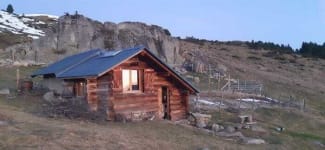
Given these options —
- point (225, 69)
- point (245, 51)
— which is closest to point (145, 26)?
point (225, 69)

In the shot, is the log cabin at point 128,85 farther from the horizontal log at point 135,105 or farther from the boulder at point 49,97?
the boulder at point 49,97

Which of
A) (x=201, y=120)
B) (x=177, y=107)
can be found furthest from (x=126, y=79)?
(x=201, y=120)

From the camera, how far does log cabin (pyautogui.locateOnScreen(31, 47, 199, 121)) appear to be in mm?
28266

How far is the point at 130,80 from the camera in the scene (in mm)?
29391

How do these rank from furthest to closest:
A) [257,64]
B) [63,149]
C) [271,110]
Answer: [257,64]
[271,110]
[63,149]

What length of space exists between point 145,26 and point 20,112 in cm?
4948

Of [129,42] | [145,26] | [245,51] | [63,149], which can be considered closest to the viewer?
[63,149]

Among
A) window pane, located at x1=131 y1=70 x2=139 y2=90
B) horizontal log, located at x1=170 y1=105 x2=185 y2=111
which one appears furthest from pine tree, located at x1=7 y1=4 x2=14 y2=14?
window pane, located at x1=131 y1=70 x2=139 y2=90

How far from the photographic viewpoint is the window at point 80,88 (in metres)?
29.7

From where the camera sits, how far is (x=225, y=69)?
73812 mm

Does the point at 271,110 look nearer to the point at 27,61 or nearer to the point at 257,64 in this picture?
the point at 27,61

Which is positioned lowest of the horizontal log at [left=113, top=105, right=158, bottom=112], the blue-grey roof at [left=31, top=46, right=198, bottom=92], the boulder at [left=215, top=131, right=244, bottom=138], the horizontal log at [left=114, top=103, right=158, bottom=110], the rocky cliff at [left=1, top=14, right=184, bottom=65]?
the boulder at [left=215, top=131, right=244, bottom=138]

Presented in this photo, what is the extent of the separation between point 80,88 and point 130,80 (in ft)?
11.0

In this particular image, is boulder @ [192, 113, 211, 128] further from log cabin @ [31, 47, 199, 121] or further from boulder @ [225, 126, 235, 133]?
log cabin @ [31, 47, 199, 121]
